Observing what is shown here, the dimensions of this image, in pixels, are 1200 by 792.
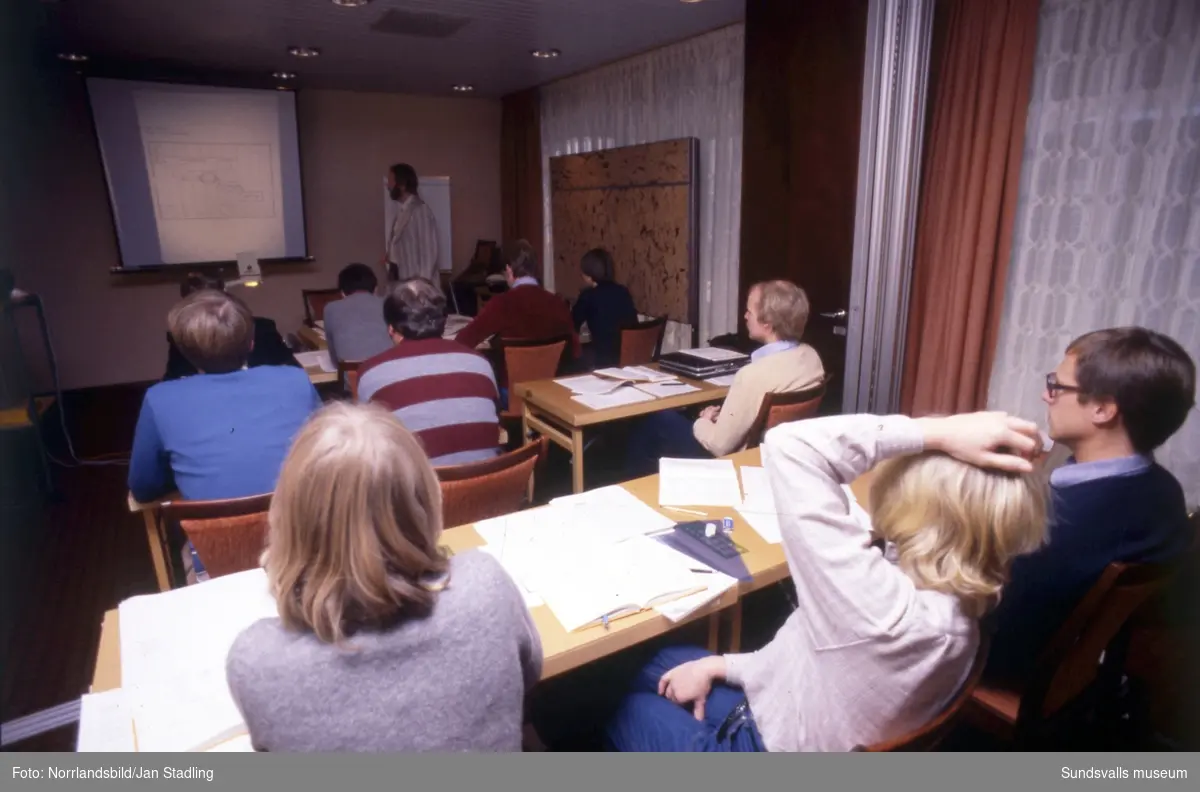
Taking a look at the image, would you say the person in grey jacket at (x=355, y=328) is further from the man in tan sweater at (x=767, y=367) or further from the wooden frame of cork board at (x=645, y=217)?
the wooden frame of cork board at (x=645, y=217)

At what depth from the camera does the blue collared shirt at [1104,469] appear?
129cm

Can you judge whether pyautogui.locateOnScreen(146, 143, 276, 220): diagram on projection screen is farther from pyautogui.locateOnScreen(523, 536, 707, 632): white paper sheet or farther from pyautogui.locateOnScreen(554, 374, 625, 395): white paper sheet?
pyautogui.locateOnScreen(523, 536, 707, 632): white paper sheet

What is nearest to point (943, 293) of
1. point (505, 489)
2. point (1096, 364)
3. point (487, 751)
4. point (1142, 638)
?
point (1142, 638)

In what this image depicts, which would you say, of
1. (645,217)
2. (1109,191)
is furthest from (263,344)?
(1109,191)

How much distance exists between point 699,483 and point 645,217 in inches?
135

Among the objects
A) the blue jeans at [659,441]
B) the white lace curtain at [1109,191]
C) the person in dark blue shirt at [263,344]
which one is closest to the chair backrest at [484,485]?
the blue jeans at [659,441]

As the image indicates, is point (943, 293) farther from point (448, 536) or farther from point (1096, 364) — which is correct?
point (448, 536)

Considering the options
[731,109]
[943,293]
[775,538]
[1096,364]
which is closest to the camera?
[1096,364]

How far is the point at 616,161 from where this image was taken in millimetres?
5117

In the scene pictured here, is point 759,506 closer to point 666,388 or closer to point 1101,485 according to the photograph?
point 1101,485

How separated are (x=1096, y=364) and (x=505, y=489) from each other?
1.31 metres

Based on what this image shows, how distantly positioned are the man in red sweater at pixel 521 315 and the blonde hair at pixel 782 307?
1331 mm

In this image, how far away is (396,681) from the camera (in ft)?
2.66

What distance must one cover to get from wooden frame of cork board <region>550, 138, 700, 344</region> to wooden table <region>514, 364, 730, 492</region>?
6.05ft
